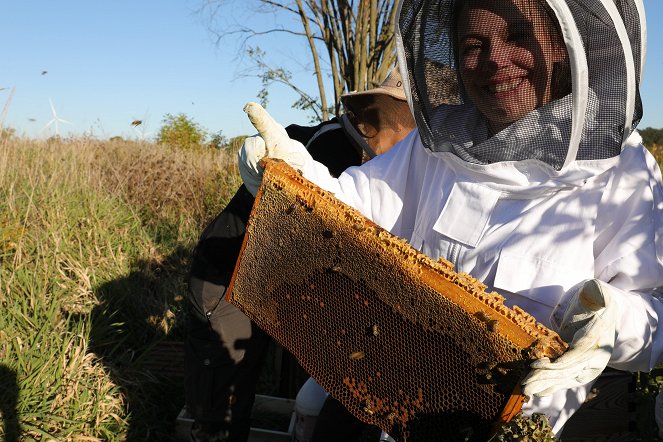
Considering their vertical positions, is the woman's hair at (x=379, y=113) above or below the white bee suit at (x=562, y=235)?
above

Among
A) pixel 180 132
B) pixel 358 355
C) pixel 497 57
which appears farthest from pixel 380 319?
pixel 180 132

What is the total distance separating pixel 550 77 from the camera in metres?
1.88

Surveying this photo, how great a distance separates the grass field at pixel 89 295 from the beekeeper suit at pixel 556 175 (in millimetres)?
1052

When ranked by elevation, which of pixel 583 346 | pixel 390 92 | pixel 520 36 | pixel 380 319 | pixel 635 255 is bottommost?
pixel 380 319

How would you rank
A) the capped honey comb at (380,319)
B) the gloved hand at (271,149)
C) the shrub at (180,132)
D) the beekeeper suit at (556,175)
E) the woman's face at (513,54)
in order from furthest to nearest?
the shrub at (180,132) < the gloved hand at (271,149) < the woman's face at (513,54) < the beekeeper suit at (556,175) < the capped honey comb at (380,319)

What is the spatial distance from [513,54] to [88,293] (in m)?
4.07

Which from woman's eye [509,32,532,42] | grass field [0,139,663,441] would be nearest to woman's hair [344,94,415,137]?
woman's eye [509,32,532,42]

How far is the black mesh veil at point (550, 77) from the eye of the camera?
5.79 feet

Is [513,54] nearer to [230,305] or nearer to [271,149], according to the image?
[271,149]

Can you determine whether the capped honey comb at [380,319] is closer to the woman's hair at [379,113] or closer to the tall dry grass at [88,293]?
the woman's hair at [379,113]

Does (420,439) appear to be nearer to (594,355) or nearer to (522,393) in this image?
(522,393)

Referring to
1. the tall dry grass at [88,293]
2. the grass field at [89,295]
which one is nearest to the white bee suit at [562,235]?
the grass field at [89,295]

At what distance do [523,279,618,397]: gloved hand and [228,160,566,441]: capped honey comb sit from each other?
5cm

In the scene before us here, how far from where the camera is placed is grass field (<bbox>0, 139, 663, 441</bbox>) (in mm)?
3703
